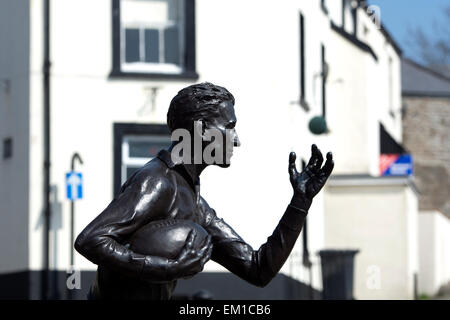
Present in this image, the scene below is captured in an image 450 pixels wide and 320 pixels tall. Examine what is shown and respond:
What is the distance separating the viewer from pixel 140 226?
599 cm

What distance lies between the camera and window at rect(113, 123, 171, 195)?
72.1ft

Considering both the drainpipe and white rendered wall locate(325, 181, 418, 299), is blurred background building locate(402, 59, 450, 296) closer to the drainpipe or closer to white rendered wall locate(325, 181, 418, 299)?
white rendered wall locate(325, 181, 418, 299)

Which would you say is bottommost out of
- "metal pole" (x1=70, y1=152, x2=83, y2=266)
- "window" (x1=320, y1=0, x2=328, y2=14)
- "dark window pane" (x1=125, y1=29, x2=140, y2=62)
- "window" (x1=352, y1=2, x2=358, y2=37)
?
"metal pole" (x1=70, y1=152, x2=83, y2=266)

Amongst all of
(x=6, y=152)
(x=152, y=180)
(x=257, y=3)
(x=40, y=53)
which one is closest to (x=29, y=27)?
(x=40, y=53)

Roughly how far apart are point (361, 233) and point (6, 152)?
29.5 feet

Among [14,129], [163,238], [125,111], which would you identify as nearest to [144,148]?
[125,111]

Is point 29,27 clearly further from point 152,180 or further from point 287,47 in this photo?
point 152,180

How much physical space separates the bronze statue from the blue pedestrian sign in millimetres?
15069

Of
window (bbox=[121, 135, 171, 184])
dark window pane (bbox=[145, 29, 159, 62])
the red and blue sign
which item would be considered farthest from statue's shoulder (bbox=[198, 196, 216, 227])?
the red and blue sign

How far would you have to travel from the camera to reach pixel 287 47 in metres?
23.2

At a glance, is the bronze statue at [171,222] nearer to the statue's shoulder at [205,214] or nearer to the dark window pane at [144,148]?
the statue's shoulder at [205,214]

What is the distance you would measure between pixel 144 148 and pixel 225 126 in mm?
16228

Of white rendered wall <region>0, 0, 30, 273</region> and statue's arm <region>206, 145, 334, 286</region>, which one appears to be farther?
white rendered wall <region>0, 0, 30, 273</region>

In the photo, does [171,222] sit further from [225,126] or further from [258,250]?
[258,250]
